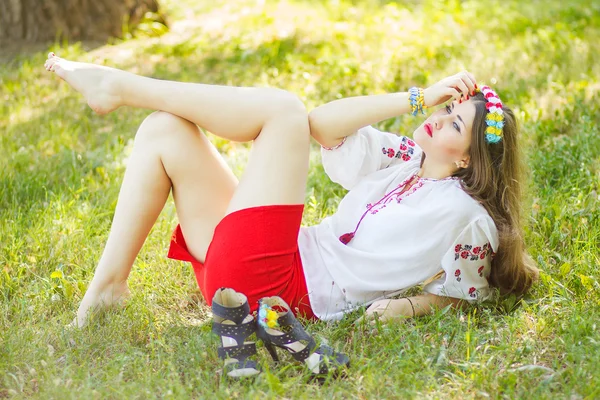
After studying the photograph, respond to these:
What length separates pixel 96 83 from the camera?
2.93 meters

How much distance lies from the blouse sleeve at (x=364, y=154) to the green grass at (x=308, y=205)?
0.58 meters

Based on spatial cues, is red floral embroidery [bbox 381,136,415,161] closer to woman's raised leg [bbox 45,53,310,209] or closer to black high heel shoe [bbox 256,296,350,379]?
woman's raised leg [bbox 45,53,310,209]

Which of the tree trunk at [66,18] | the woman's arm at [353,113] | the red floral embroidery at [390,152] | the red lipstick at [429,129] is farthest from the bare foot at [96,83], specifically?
the tree trunk at [66,18]

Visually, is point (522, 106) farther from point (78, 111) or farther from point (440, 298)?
point (78, 111)

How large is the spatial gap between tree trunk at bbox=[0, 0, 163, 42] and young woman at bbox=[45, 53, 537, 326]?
Answer: 3321 millimetres

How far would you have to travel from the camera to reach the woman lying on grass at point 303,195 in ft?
8.93

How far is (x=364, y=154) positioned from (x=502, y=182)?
53cm

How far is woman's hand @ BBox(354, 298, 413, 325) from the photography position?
2752mm

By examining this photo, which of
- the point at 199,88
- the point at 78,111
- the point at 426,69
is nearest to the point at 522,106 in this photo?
the point at 426,69

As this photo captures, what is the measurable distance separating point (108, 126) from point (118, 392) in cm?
290

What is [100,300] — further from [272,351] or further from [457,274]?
[457,274]

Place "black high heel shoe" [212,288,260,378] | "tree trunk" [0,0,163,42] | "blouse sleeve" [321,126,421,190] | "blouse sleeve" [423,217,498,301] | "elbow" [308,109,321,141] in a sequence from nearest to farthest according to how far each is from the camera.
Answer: "black high heel shoe" [212,288,260,378]
"blouse sleeve" [423,217,498,301]
"elbow" [308,109,321,141]
"blouse sleeve" [321,126,421,190]
"tree trunk" [0,0,163,42]

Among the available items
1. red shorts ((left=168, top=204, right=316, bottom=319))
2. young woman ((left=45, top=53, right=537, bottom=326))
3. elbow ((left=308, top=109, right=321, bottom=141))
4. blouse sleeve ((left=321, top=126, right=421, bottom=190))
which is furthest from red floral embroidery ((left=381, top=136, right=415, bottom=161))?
red shorts ((left=168, top=204, right=316, bottom=319))

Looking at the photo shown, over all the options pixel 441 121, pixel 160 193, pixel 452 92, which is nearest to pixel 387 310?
pixel 441 121
